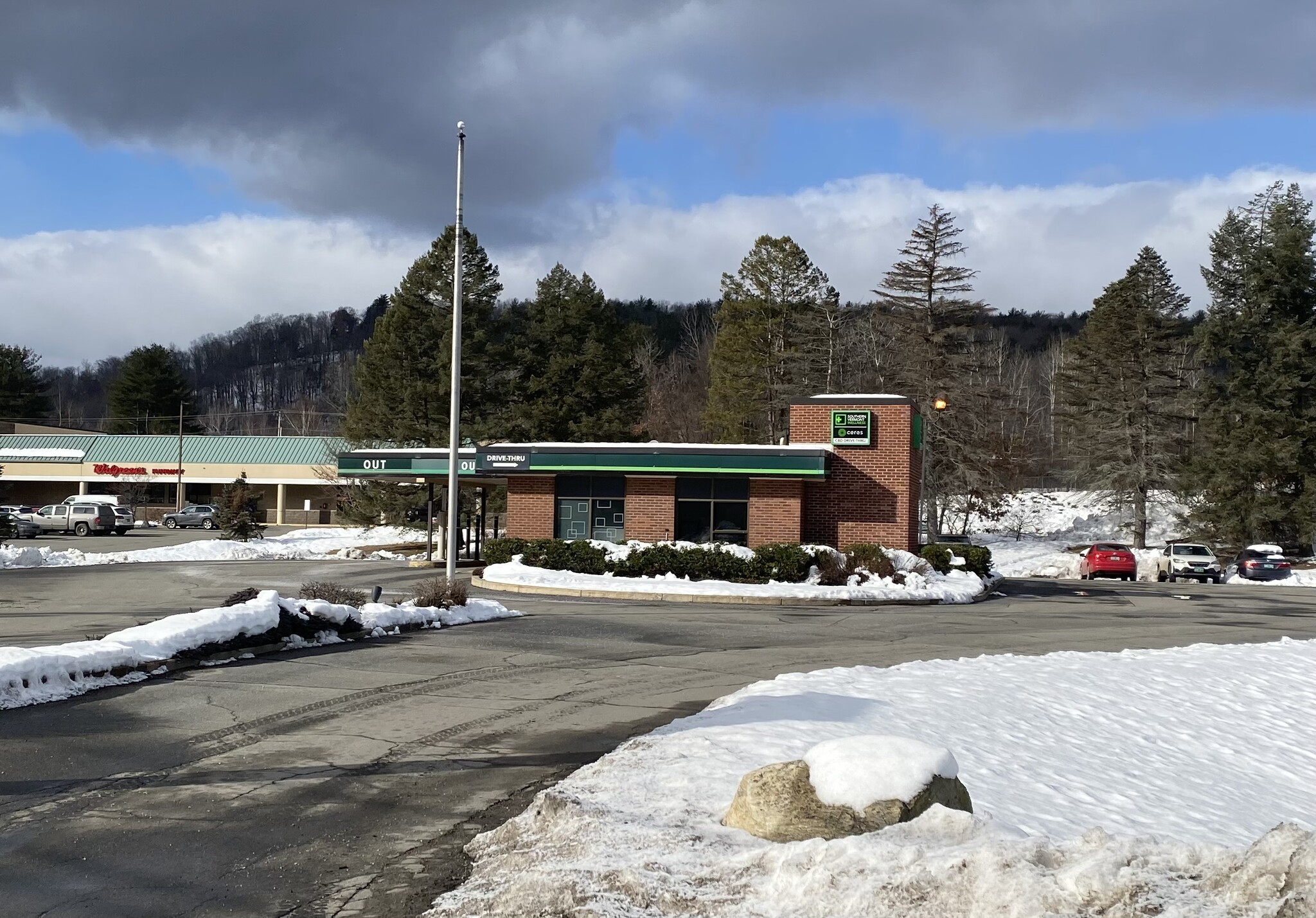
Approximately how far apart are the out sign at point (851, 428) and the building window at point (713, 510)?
122 inches

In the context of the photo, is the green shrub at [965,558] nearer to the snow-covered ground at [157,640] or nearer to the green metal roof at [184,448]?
the snow-covered ground at [157,640]

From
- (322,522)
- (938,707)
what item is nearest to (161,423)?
(322,522)

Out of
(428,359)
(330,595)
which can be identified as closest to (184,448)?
(428,359)

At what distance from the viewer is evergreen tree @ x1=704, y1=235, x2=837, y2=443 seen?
61.2 m

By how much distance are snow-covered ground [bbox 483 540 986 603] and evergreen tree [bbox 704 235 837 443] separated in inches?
1207

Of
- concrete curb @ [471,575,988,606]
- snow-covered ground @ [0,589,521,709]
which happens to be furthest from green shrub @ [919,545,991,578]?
snow-covered ground @ [0,589,521,709]

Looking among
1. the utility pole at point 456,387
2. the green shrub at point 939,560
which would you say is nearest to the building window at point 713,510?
the green shrub at point 939,560

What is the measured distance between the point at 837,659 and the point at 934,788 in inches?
385

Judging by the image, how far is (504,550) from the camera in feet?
104

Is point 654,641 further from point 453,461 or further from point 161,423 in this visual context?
point 161,423

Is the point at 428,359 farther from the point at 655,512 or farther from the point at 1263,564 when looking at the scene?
the point at 1263,564

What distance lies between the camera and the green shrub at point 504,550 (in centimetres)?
3170

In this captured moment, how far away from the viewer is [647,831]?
20.7 feet

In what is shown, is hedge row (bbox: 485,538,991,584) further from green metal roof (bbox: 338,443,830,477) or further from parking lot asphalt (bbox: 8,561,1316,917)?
parking lot asphalt (bbox: 8,561,1316,917)
